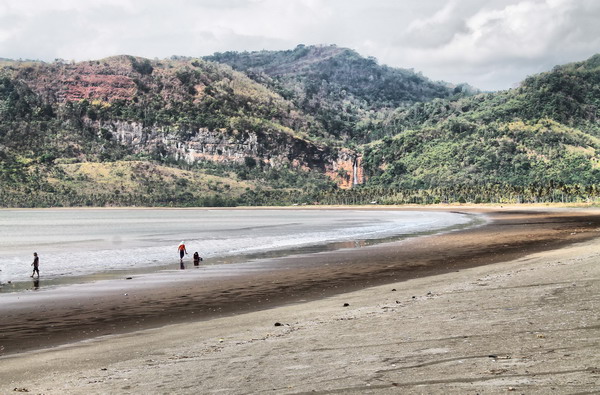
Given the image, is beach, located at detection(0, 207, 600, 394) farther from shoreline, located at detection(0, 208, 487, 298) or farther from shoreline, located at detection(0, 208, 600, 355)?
shoreline, located at detection(0, 208, 487, 298)

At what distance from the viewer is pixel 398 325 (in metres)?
14.9

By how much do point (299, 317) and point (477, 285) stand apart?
7.46 metres

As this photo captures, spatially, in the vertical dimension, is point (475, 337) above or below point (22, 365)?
above

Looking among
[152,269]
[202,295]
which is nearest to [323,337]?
[202,295]

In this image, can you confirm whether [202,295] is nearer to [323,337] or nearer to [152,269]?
[323,337]

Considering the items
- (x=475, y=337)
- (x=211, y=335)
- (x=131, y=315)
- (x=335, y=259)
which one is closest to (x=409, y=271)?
(x=335, y=259)

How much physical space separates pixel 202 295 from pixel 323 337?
12.8 meters

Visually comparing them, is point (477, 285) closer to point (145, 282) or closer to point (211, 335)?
point (211, 335)

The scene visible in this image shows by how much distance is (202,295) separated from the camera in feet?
85.6

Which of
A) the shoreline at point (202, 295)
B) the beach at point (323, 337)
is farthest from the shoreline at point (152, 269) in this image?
the beach at point (323, 337)

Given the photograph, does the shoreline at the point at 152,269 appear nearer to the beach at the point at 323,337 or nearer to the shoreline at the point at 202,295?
the shoreline at the point at 202,295

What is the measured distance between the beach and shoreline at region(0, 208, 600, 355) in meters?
0.12

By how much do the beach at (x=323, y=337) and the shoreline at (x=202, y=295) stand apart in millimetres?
116

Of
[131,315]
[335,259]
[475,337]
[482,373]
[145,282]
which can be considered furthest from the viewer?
[335,259]
